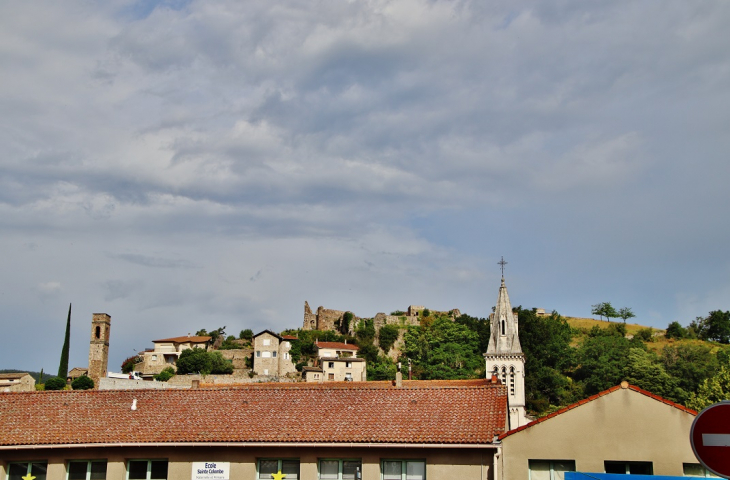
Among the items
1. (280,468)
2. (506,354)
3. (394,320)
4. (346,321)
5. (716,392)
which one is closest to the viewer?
(280,468)

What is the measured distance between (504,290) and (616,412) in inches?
2248

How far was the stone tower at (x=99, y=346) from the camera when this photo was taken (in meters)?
92.2

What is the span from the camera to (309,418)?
2358 cm

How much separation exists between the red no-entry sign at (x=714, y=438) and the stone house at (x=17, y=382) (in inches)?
3315

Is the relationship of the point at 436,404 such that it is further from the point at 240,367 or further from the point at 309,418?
the point at 240,367

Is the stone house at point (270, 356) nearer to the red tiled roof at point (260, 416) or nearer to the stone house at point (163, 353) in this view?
the stone house at point (163, 353)

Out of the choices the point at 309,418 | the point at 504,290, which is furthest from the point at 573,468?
the point at 504,290

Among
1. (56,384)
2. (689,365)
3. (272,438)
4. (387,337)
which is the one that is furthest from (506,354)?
(272,438)

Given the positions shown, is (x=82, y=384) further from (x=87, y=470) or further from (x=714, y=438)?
(x=714, y=438)

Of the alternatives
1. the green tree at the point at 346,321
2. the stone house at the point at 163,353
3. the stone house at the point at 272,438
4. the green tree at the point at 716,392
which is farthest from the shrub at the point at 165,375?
the stone house at the point at 272,438

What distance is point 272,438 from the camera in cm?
2239

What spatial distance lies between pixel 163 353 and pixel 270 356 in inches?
614

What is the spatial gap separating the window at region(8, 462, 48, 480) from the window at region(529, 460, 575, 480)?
14946 millimetres

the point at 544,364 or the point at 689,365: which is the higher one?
the point at 544,364
